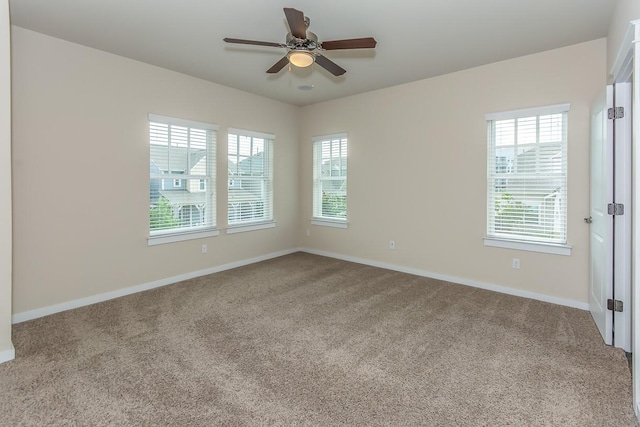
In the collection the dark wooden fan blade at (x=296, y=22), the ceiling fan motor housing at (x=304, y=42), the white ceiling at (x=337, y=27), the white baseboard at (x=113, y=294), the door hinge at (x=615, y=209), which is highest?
the white ceiling at (x=337, y=27)

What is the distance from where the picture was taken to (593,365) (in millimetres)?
2361

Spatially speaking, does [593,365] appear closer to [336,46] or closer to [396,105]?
[336,46]

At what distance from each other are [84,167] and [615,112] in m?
5.08

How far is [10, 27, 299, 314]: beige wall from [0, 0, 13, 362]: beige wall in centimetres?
4

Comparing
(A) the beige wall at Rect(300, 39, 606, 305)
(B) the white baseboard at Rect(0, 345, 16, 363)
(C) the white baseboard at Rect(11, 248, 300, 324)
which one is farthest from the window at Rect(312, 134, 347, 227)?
(B) the white baseboard at Rect(0, 345, 16, 363)

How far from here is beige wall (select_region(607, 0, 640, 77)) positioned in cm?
215

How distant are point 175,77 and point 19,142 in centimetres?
189

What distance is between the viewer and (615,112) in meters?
2.62

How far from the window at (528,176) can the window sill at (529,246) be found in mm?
41

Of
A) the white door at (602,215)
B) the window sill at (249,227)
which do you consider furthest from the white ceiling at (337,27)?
the window sill at (249,227)

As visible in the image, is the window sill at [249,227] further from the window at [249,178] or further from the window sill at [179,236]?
the window sill at [179,236]

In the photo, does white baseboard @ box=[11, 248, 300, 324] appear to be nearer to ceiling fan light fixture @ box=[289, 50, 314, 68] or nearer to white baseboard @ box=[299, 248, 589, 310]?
white baseboard @ box=[299, 248, 589, 310]

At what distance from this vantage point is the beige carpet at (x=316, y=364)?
1869mm

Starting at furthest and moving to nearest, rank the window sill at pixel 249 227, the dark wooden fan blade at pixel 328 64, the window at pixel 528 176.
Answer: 1. the window sill at pixel 249 227
2. the window at pixel 528 176
3. the dark wooden fan blade at pixel 328 64
